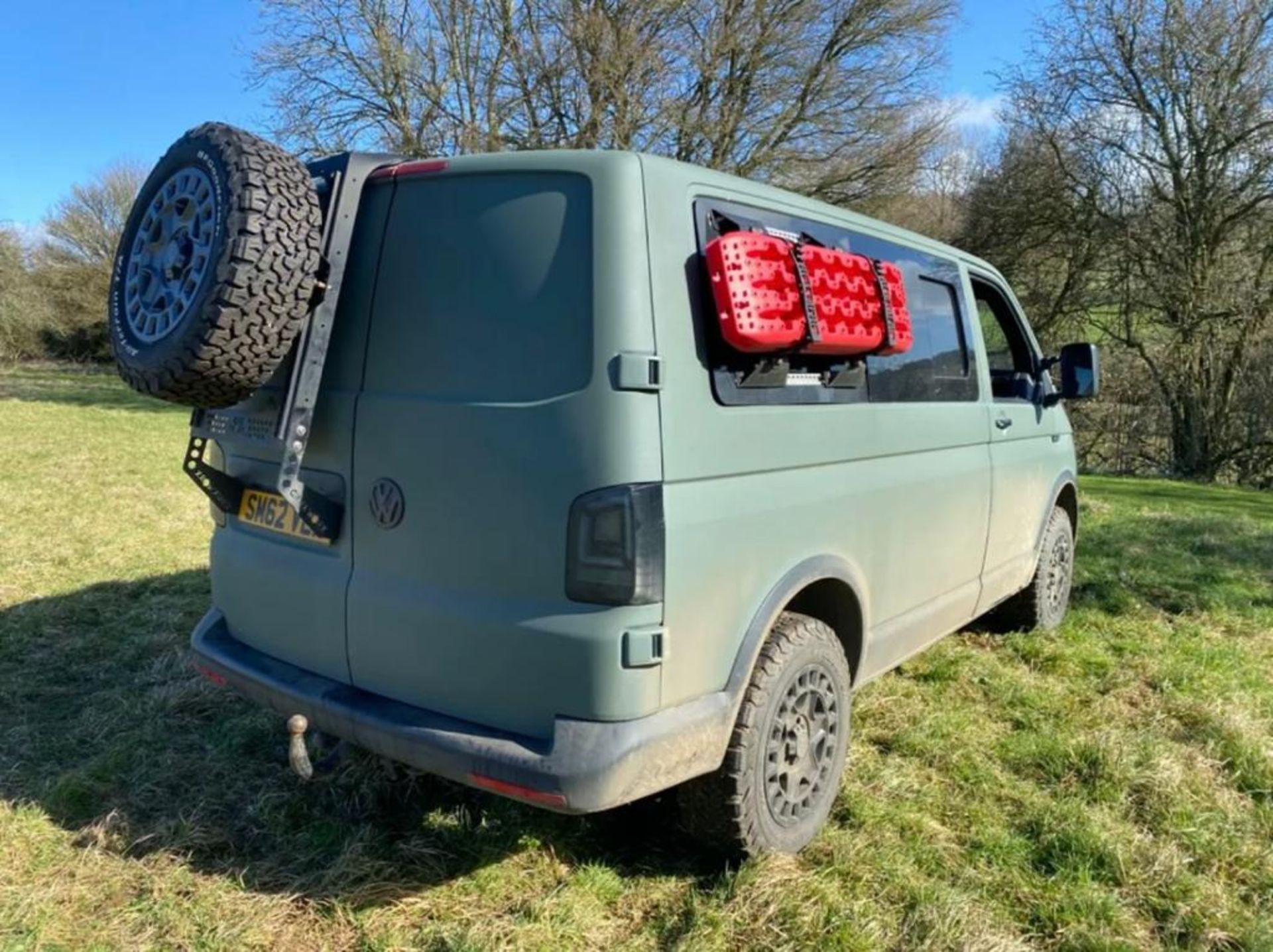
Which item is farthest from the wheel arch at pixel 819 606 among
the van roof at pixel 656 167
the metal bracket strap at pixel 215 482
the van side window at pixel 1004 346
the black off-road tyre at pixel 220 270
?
the van side window at pixel 1004 346

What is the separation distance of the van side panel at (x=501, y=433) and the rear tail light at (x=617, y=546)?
1.2 inches

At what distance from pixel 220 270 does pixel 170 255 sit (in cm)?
38

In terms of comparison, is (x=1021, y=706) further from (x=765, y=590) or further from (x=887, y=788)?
(x=765, y=590)

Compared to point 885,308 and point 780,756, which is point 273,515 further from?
point 885,308

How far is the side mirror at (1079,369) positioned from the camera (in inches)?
186

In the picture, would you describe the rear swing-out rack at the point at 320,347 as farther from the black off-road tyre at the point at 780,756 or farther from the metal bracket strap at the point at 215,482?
the black off-road tyre at the point at 780,756

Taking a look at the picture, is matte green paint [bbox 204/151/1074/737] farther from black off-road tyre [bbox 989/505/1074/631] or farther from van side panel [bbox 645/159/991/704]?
black off-road tyre [bbox 989/505/1074/631]

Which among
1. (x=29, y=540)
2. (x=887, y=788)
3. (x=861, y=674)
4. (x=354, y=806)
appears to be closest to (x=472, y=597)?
(x=354, y=806)

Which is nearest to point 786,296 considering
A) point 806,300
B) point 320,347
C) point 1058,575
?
point 806,300

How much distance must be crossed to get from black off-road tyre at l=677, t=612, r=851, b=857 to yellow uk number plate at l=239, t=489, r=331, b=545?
1301 millimetres

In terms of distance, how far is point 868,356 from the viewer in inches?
122

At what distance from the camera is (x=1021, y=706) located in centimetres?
411

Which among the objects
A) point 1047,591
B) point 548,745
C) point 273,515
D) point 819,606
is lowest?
point 1047,591

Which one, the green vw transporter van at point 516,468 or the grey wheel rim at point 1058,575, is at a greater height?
the green vw transporter van at point 516,468
